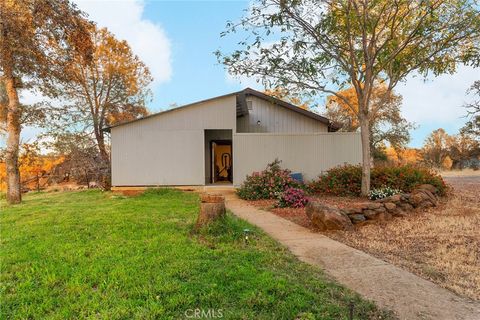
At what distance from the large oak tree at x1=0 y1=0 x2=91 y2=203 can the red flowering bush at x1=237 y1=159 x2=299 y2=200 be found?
26.0 ft

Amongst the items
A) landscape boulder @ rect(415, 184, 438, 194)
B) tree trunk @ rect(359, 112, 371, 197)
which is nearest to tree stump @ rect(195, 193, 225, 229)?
tree trunk @ rect(359, 112, 371, 197)

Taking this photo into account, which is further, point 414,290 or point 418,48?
point 418,48

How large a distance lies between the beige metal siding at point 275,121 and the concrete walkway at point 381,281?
961 centimetres

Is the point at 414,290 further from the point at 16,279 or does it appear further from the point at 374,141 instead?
the point at 374,141

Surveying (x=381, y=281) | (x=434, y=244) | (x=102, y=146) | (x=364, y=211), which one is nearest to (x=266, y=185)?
(x=364, y=211)

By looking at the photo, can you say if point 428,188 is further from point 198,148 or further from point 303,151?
point 198,148

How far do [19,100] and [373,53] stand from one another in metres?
12.5

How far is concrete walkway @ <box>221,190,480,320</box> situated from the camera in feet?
9.04

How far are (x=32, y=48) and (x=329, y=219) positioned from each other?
1089cm

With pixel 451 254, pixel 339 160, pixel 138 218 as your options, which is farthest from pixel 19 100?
pixel 451 254

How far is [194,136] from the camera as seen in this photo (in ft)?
42.3

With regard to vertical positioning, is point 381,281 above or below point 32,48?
below

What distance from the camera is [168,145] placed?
12867 millimetres

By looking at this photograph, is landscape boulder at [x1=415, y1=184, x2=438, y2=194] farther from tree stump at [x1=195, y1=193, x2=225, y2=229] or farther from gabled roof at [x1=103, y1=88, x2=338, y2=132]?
tree stump at [x1=195, y1=193, x2=225, y2=229]
